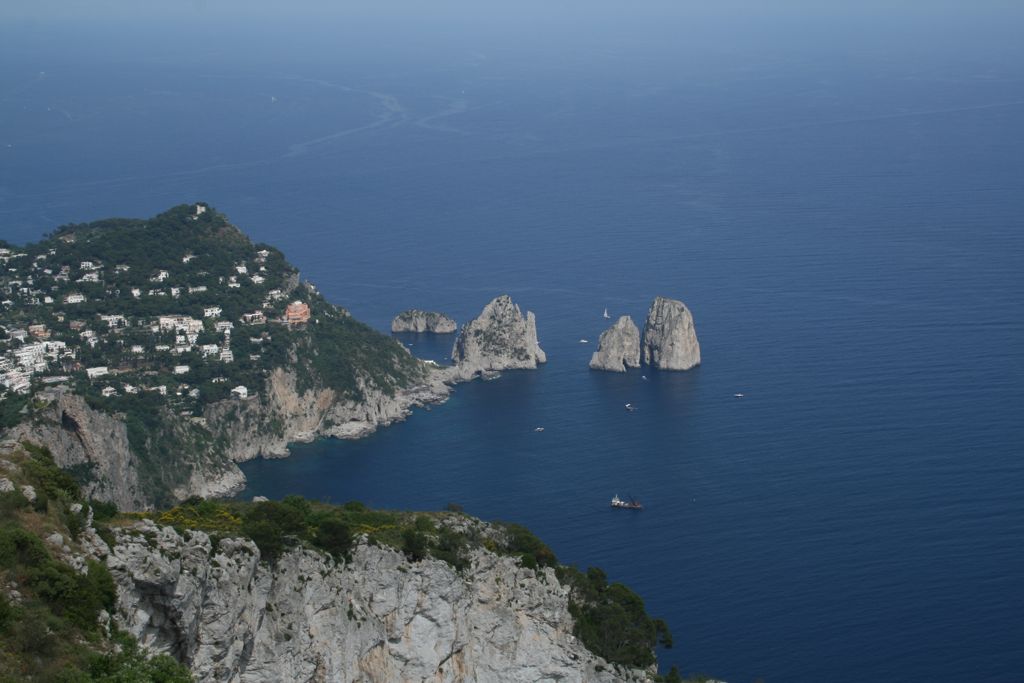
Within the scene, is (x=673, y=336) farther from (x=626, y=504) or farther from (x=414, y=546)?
(x=414, y=546)

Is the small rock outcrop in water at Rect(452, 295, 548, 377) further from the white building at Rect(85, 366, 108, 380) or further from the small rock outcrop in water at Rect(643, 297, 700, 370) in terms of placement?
the white building at Rect(85, 366, 108, 380)

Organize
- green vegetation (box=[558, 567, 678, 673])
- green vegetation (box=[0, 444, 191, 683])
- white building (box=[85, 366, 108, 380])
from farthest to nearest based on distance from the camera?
white building (box=[85, 366, 108, 380]) < green vegetation (box=[558, 567, 678, 673]) < green vegetation (box=[0, 444, 191, 683])

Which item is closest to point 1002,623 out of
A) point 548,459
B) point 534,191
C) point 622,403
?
point 548,459

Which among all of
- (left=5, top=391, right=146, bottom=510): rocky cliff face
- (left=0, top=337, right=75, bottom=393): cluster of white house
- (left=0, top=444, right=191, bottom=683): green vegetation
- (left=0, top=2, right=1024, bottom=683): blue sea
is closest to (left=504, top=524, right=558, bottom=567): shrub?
(left=0, top=2, right=1024, bottom=683): blue sea

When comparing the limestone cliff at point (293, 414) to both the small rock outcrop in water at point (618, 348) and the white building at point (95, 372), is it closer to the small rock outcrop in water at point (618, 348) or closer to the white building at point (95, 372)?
the white building at point (95, 372)

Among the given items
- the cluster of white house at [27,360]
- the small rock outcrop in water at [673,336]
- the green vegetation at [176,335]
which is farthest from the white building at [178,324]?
the small rock outcrop in water at [673,336]

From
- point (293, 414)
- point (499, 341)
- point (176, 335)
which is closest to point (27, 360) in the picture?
point (176, 335)

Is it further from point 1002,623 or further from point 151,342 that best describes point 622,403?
point 1002,623
